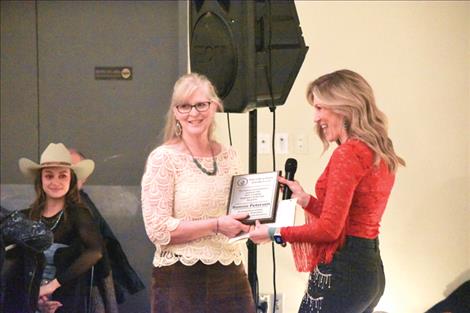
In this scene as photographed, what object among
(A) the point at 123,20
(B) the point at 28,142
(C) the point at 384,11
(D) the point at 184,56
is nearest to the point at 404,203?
(C) the point at 384,11

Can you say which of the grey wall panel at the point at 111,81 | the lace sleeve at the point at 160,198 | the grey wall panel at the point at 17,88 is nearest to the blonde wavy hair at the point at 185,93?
the lace sleeve at the point at 160,198

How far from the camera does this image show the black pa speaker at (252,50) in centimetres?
212

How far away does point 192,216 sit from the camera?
1.95 metres

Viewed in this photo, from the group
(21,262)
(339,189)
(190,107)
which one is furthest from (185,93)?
(21,262)

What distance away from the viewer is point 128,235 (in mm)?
3381

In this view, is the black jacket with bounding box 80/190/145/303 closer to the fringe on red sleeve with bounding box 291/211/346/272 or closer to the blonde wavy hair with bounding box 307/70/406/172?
the fringe on red sleeve with bounding box 291/211/346/272

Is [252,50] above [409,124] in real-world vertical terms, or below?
above

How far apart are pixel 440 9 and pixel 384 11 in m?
0.27

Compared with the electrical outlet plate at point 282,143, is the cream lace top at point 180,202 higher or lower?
lower

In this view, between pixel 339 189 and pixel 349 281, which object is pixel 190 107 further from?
pixel 349 281

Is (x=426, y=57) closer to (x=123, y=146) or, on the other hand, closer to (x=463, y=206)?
(x=463, y=206)

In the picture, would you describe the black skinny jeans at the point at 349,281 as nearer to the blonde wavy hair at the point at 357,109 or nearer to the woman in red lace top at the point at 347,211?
the woman in red lace top at the point at 347,211

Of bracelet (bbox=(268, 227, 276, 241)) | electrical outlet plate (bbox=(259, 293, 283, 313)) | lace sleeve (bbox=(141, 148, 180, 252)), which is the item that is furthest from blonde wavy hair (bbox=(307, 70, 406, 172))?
electrical outlet plate (bbox=(259, 293, 283, 313))

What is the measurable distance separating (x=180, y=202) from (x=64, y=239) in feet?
2.71
